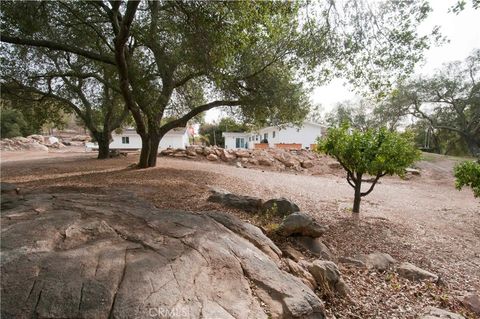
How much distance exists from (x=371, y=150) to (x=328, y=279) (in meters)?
4.01

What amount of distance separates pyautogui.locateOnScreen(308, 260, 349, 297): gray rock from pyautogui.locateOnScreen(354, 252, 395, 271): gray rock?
1.16 m

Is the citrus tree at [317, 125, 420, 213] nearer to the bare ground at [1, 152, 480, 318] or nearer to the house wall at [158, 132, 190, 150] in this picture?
the bare ground at [1, 152, 480, 318]

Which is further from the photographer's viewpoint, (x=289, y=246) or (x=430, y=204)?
(x=430, y=204)

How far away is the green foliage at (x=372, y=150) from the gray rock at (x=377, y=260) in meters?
2.29

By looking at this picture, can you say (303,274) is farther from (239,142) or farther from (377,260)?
(239,142)

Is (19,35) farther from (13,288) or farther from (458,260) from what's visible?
(458,260)

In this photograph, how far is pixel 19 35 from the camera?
7047mm

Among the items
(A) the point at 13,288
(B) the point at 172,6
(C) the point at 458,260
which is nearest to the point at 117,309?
(A) the point at 13,288

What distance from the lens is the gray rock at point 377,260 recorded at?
3933mm

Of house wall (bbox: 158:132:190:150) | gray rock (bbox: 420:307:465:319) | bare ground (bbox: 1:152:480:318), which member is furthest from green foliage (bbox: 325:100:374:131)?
gray rock (bbox: 420:307:465:319)

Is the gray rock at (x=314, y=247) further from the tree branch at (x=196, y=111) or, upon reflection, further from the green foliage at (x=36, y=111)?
the green foliage at (x=36, y=111)

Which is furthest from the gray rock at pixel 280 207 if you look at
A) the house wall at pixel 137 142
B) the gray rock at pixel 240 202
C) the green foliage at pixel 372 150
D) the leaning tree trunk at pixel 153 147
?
the house wall at pixel 137 142

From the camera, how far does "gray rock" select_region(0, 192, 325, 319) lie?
163 cm

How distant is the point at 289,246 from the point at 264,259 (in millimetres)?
1333
